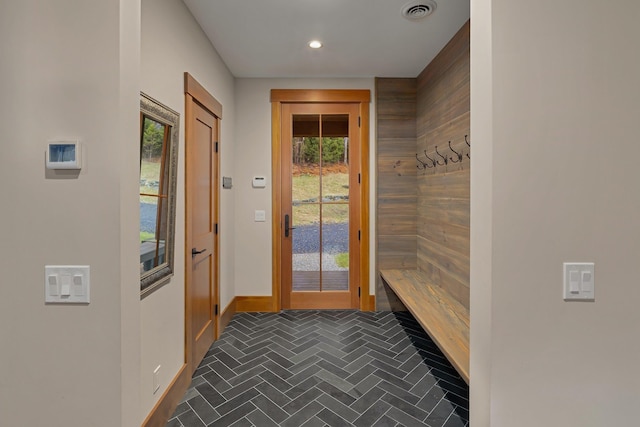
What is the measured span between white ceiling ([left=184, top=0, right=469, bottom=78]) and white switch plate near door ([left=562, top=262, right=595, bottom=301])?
2.02 m

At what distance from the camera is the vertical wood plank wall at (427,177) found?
2531 mm

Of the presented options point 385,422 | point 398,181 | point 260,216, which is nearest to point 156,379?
point 385,422

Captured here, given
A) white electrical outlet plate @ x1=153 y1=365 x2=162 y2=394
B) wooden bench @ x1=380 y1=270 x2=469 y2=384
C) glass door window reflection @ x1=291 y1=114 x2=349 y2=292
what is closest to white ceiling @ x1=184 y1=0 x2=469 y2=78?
glass door window reflection @ x1=291 y1=114 x2=349 y2=292

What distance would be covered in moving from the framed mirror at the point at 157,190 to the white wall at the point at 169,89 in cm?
10

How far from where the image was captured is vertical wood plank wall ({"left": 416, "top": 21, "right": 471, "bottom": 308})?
2480mm

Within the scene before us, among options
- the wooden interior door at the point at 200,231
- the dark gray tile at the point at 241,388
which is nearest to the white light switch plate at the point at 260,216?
the wooden interior door at the point at 200,231

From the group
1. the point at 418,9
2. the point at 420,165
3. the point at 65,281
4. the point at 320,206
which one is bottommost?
the point at 65,281

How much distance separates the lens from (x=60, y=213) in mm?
1020

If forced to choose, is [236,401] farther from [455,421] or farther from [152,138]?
[152,138]

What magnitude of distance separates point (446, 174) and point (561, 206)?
1850 millimetres

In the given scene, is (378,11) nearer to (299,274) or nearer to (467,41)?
(467,41)

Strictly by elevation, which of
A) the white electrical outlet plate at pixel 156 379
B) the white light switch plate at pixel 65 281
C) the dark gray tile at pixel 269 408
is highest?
the white light switch plate at pixel 65 281

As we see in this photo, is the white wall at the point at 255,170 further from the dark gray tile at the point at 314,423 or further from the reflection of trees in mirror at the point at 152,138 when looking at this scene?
the dark gray tile at the point at 314,423

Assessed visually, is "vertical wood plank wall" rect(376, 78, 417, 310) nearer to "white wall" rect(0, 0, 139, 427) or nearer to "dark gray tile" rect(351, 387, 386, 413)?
"dark gray tile" rect(351, 387, 386, 413)
